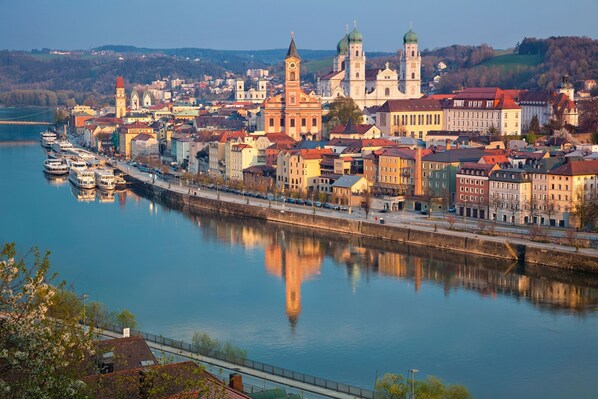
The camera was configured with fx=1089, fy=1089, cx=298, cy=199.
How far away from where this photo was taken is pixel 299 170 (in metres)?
16.1

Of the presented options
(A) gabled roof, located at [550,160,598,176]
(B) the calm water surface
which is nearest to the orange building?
(B) the calm water surface

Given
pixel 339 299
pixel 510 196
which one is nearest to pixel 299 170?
pixel 510 196

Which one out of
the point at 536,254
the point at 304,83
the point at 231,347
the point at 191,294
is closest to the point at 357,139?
the point at 536,254

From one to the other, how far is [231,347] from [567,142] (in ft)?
33.8

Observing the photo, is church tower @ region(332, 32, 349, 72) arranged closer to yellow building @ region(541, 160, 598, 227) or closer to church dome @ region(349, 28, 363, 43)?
church dome @ region(349, 28, 363, 43)

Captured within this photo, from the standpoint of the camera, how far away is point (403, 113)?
A: 69.6ft

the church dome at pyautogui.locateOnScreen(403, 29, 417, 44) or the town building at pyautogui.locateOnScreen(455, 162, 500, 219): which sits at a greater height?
the church dome at pyautogui.locateOnScreen(403, 29, 417, 44)

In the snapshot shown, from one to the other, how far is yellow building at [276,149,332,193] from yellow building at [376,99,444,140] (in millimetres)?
4805

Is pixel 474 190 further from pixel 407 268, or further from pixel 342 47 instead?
pixel 342 47

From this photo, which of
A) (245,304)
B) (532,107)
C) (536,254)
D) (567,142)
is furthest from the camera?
(532,107)

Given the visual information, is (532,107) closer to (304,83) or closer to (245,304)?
(245,304)

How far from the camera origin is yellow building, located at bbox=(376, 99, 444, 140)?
2108 centimetres

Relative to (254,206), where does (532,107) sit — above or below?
above

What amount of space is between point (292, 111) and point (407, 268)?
11.0m
